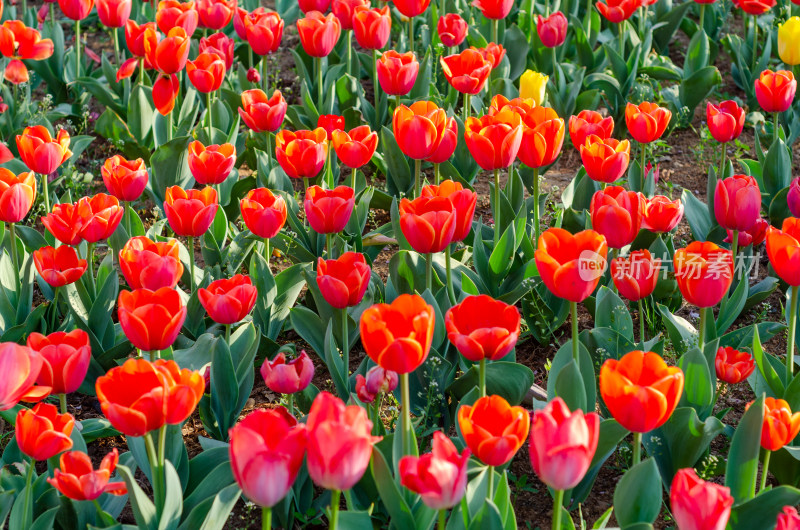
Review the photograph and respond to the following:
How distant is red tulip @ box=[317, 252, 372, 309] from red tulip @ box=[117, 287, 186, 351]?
387 mm

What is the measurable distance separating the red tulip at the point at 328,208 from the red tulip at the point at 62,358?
828 mm

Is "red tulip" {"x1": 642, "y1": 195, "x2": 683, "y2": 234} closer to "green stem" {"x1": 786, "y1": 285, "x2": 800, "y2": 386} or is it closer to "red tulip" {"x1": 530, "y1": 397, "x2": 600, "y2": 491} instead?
"green stem" {"x1": 786, "y1": 285, "x2": 800, "y2": 386}

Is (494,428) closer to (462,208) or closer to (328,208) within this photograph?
(462,208)

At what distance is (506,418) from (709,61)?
12.4 feet

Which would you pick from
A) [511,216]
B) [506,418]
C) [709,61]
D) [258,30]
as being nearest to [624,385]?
[506,418]

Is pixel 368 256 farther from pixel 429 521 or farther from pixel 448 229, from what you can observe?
pixel 429 521

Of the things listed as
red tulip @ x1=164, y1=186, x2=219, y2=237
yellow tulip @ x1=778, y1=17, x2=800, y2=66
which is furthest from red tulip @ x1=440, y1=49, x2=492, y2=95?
yellow tulip @ x1=778, y1=17, x2=800, y2=66

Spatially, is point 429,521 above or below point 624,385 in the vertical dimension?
below

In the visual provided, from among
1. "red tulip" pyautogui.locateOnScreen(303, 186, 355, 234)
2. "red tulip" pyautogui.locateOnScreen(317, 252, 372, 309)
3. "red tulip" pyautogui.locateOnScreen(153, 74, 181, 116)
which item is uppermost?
"red tulip" pyautogui.locateOnScreen(317, 252, 372, 309)

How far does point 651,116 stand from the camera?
2.89 m

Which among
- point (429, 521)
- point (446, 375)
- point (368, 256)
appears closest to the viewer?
point (429, 521)

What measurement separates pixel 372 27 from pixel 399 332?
7.63ft

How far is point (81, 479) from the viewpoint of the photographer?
171 cm

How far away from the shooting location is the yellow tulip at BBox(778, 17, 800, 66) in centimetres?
360
